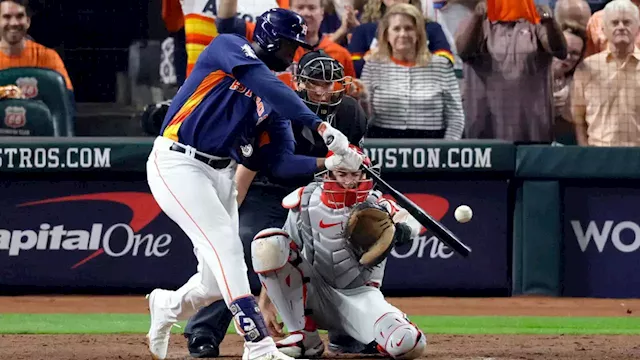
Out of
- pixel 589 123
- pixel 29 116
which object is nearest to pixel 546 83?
pixel 589 123

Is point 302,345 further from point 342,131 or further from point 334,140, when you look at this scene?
point 334,140

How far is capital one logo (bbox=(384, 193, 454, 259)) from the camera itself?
8688 mm

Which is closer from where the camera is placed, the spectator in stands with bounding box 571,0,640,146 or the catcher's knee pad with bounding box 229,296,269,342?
the catcher's knee pad with bounding box 229,296,269,342

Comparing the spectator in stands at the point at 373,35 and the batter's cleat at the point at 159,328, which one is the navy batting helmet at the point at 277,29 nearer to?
the batter's cleat at the point at 159,328

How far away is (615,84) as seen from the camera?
28.8ft

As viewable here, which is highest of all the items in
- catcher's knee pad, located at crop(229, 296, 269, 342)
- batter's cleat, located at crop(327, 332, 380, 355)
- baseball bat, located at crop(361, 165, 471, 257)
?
baseball bat, located at crop(361, 165, 471, 257)

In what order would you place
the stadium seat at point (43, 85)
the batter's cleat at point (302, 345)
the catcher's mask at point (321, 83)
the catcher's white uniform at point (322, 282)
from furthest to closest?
1. the stadium seat at point (43, 85)
2. the catcher's mask at point (321, 83)
3. the batter's cleat at point (302, 345)
4. the catcher's white uniform at point (322, 282)

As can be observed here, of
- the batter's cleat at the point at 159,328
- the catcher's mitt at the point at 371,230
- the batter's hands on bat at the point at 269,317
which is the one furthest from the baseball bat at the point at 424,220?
the batter's hands on bat at the point at 269,317

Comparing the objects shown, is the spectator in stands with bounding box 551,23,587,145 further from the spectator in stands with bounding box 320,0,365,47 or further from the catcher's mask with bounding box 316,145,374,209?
the catcher's mask with bounding box 316,145,374,209

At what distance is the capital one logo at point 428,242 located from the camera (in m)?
8.69

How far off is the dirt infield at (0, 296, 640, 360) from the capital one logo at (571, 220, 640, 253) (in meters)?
0.59

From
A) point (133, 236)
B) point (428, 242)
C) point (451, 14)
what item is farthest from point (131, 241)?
point (451, 14)

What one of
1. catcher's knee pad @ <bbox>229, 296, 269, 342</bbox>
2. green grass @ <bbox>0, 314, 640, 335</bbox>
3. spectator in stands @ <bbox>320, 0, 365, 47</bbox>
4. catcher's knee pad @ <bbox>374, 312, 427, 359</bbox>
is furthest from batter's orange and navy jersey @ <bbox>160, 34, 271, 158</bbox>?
spectator in stands @ <bbox>320, 0, 365, 47</bbox>

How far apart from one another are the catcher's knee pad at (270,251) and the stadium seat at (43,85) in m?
3.96
